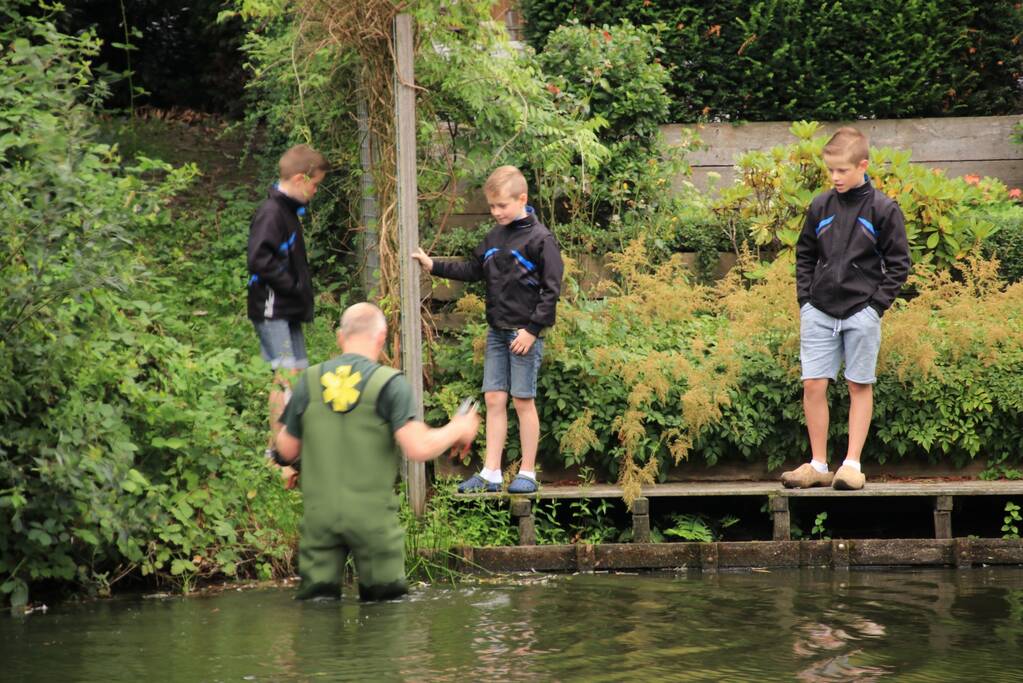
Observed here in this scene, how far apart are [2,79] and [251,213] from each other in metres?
4.44

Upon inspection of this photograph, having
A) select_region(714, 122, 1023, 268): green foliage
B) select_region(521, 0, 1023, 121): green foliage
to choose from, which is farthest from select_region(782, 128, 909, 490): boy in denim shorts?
select_region(521, 0, 1023, 121): green foliage

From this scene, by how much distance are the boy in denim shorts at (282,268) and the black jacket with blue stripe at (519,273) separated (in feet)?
3.44

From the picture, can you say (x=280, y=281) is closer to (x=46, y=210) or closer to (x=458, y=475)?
(x=46, y=210)

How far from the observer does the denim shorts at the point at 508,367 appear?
8383 millimetres

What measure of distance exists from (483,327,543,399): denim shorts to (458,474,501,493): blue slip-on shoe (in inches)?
21.0

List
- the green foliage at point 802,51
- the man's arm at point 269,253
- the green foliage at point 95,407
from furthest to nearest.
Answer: the green foliage at point 802,51
the man's arm at point 269,253
the green foliage at point 95,407

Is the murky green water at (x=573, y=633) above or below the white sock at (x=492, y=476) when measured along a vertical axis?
below

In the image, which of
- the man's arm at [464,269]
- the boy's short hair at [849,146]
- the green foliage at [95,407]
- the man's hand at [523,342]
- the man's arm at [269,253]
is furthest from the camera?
the man's arm at [464,269]

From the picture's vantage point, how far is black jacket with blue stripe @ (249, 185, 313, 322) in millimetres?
7531

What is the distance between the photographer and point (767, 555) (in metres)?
8.27

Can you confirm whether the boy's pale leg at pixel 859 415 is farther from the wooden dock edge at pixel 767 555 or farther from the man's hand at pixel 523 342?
the man's hand at pixel 523 342

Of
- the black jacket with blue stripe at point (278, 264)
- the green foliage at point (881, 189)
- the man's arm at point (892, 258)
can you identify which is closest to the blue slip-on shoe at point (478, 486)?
the black jacket with blue stripe at point (278, 264)

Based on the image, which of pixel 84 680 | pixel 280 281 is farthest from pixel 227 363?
pixel 84 680

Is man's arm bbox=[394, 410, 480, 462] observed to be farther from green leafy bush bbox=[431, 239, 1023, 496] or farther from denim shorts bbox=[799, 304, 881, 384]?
denim shorts bbox=[799, 304, 881, 384]
